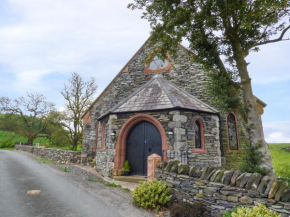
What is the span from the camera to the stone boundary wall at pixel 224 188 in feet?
12.1

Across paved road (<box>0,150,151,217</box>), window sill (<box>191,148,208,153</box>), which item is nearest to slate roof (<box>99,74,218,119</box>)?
window sill (<box>191,148,208,153</box>)

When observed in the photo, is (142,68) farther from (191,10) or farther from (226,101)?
(226,101)

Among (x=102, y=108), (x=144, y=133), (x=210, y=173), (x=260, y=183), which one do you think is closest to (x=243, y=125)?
(x=210, y=173)

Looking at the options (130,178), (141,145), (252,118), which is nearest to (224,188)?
(252,118)

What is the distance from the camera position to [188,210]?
15.4 feet

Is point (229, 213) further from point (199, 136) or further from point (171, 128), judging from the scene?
point (199, 136)

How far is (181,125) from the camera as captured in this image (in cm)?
889

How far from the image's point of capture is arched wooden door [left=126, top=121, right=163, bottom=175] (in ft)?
30.9

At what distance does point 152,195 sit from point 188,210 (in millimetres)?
1243

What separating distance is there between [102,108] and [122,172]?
6.48m

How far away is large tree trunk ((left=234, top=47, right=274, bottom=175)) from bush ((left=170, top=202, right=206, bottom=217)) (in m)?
2.81

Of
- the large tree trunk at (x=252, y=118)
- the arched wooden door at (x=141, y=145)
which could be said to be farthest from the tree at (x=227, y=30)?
the arched wooden door at (x=141, y=145)

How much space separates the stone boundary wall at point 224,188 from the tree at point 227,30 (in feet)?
7.72

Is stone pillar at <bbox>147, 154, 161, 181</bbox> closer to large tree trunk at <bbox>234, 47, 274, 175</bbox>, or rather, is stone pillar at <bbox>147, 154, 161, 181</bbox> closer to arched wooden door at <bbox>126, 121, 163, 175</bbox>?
arched wooden door at <bbox>126, 121, 163, 175</bbox>
